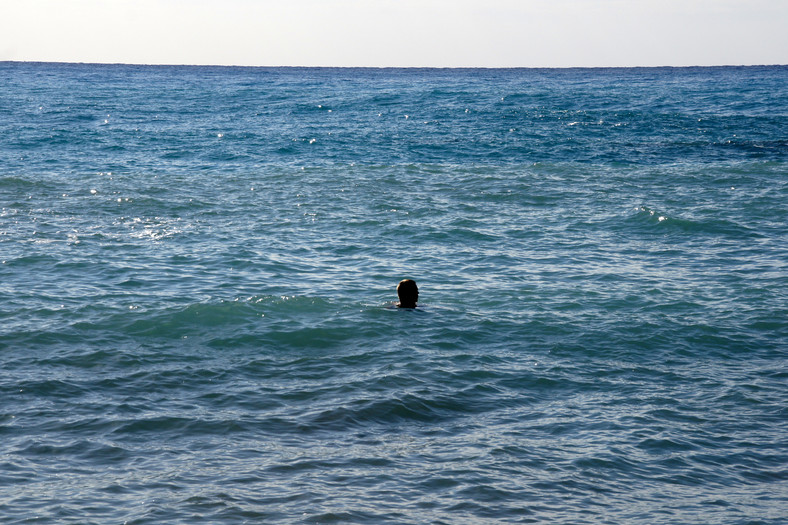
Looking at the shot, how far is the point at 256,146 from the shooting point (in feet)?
142

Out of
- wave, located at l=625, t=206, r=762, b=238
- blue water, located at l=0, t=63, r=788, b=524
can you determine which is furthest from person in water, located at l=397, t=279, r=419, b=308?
wave, located at l=625, t=206, r=762, b=238

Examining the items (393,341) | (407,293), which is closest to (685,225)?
(407,293)

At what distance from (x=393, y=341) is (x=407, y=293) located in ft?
5.09

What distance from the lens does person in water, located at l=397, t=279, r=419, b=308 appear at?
690 inches

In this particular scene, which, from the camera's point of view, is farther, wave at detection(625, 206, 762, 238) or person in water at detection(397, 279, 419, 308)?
wave at detection(625, 206, 762, 238)

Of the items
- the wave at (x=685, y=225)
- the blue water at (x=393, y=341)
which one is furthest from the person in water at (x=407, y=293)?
the wave at (x=685, y=225)

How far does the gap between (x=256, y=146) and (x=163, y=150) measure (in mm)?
4842

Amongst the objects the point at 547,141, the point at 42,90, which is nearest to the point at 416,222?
the point at 547,141

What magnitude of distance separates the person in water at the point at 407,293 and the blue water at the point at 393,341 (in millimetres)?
193

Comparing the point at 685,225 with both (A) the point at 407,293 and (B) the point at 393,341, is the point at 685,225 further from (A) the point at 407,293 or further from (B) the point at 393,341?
(B) the point at 393,341

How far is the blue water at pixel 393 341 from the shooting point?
35.0ft

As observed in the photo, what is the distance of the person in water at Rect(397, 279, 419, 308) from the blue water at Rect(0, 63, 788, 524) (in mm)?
193

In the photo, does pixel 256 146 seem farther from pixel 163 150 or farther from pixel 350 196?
pixel 350 196

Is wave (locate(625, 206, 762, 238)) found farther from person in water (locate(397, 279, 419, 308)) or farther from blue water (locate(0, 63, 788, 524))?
person in water (locate(397, 279, 419, 308))
